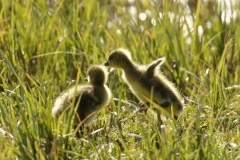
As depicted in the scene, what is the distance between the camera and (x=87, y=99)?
5.61 metres

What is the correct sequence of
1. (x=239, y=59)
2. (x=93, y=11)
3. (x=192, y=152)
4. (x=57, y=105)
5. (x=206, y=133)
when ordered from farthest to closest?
1. (x=93, y=11)
2. (x=239, y=59)
3. (x=57, y=105)
4. (x=206, y=133)
5. (x=192, y=152)

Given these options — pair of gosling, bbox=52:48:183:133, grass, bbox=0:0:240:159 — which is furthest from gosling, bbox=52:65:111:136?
grass, bbox=0:0:240:159

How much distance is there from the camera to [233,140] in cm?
515

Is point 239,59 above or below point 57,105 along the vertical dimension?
below

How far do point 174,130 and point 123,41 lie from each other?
9.17ft

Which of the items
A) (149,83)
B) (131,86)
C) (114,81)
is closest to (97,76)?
(131,86)

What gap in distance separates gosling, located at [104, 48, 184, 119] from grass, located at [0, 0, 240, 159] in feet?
0.43

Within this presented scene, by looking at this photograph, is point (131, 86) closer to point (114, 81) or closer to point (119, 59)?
point (119, 59)

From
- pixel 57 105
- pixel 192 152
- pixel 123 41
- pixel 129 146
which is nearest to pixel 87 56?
pixel 123 41

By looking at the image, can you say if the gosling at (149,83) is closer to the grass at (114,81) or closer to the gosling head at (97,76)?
the grass at (114,81)

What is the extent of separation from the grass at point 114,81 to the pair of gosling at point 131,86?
123mm

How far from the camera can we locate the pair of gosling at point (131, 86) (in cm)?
555

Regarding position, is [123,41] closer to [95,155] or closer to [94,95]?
[94,95]

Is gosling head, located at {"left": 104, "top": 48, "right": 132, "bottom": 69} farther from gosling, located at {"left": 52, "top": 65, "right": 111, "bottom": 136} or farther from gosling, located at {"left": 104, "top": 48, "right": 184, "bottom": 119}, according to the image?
gosling, located at {"left": 52, "top": 65, "right": 111, "bottom": 136}
